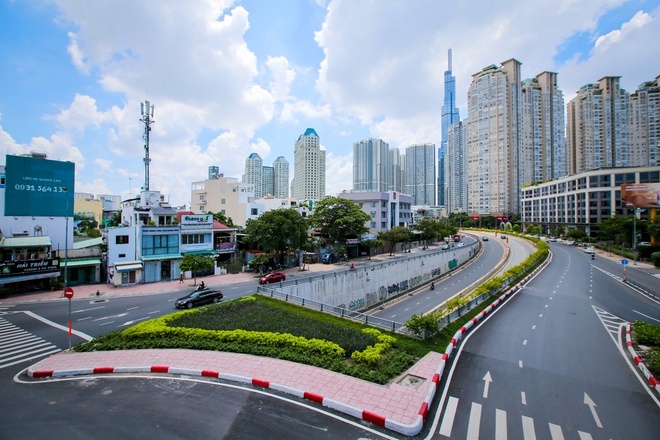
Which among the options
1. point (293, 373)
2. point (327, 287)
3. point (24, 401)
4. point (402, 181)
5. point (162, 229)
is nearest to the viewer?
point (24, 401)

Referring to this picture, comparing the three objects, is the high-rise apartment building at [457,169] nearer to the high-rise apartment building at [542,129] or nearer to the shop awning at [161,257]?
the high-rise apartment building at [542,129]

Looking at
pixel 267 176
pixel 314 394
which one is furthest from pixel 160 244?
pixel 267 176

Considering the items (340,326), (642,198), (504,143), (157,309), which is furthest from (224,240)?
(504,143)

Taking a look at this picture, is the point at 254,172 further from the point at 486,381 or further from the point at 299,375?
the point at 486,381

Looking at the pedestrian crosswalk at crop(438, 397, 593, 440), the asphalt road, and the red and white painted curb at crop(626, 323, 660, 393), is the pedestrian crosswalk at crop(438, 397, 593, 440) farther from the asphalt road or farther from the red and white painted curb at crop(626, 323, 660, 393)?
the red and white painted curb at crop(626, 323, 660, 393)

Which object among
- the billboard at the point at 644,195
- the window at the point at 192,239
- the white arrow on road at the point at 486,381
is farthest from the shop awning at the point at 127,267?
the billboard at the point at 644,195

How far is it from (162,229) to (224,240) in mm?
8961

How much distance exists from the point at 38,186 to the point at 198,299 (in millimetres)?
23442

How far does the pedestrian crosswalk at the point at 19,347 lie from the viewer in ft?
45.2

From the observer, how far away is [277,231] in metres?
38.8

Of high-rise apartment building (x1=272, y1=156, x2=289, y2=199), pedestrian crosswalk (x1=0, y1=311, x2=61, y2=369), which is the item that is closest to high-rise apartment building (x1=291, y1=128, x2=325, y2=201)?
high-rise apartment building (x1=272, y1=156, x2=289, y2=199)

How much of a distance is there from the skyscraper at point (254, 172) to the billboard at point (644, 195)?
105m

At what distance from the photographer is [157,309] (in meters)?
22.6

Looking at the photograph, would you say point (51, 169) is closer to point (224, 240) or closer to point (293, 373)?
point (224, 240)
